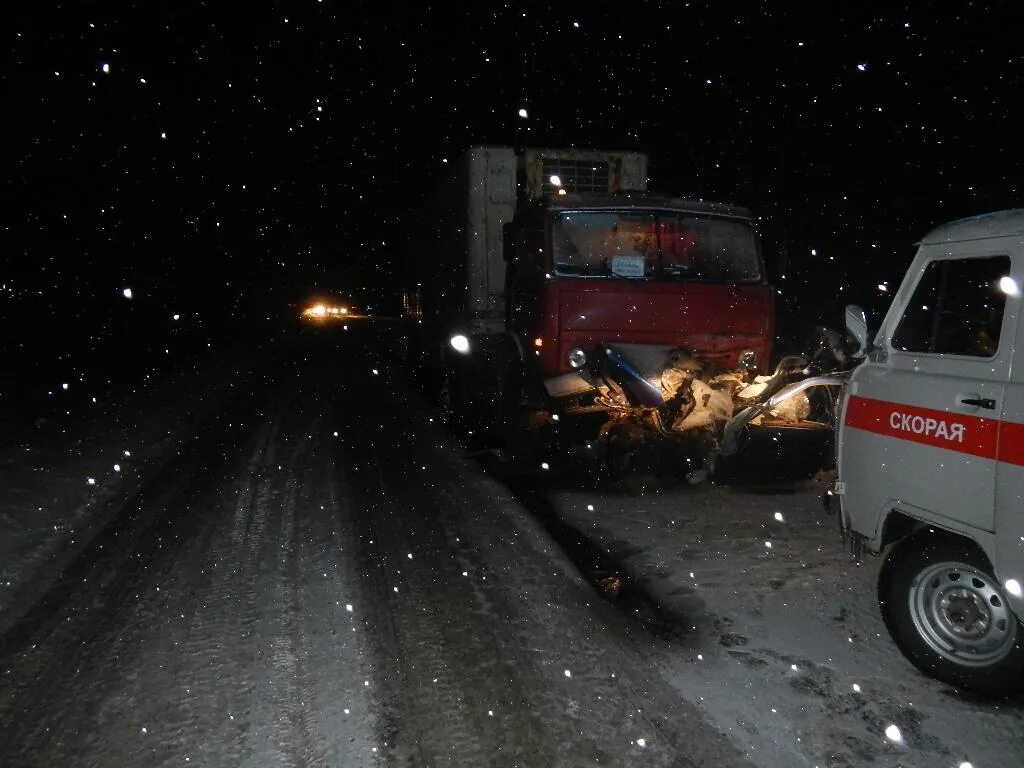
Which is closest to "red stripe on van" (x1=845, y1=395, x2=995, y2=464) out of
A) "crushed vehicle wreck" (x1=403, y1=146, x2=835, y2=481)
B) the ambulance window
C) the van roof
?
the ambulance window

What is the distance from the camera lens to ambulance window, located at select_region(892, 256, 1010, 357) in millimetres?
4090

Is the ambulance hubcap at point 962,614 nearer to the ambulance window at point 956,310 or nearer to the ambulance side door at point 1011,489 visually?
the ambulance side door at point 1011,489

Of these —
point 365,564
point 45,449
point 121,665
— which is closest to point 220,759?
point 121,665

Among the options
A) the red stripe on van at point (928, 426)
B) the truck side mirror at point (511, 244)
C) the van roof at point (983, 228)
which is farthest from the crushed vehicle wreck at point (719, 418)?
the van roof at point (983, 228)

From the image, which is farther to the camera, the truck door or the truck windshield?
the truck windshield

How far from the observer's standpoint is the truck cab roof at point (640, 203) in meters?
9.13

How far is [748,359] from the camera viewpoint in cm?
889

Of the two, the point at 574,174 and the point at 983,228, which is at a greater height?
the point at 574,174

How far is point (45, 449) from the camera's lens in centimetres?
1038

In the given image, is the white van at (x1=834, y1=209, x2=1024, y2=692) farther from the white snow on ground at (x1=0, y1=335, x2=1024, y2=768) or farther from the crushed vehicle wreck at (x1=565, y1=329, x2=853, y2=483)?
the crushed vehicle wreck at (x1=565, y1=329, x2=853, y2=483)

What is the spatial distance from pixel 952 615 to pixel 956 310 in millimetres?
1568

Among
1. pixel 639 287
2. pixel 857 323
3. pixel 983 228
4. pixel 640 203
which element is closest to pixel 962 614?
pixel 857 323

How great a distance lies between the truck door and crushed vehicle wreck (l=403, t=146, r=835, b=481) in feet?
9.12

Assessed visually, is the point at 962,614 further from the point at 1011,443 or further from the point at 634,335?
the point at 634,335
